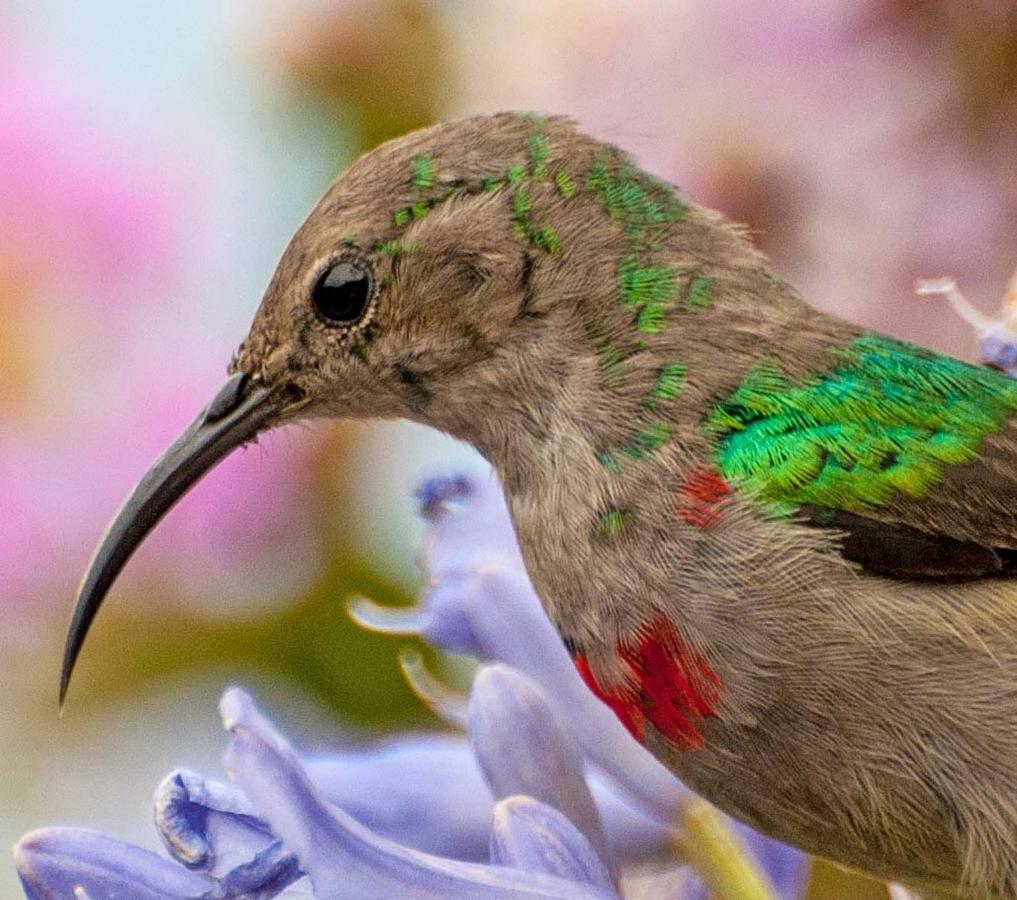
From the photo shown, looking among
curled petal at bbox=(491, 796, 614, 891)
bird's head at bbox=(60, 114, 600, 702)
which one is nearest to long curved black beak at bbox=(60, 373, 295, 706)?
bird's head at bbox=(60, 114, 600, 702)

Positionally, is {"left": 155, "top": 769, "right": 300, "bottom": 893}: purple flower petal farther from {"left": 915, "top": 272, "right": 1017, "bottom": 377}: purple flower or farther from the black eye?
{"left": 915, "top": 272, "right": 1017, "bottom": 377}: purple flower

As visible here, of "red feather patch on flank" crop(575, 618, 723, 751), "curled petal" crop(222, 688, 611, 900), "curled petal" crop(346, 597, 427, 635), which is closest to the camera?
"curled petal" crop(222, 688, 611, 900)

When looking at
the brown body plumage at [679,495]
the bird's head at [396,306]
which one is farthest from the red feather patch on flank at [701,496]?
the bird's head at [396,306]

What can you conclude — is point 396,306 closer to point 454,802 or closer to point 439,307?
point 439,307

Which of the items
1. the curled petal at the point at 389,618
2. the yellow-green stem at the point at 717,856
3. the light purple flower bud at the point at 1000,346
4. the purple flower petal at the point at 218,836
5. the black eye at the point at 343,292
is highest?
the light purple flower bud at the point at 1000,346

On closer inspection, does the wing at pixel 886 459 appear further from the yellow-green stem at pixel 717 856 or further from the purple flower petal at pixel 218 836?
the purple flower petal at pixel 218 836

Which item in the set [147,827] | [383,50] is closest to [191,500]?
[147,827]

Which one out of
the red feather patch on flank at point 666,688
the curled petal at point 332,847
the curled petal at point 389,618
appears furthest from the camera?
the curled petal at point 389,618
